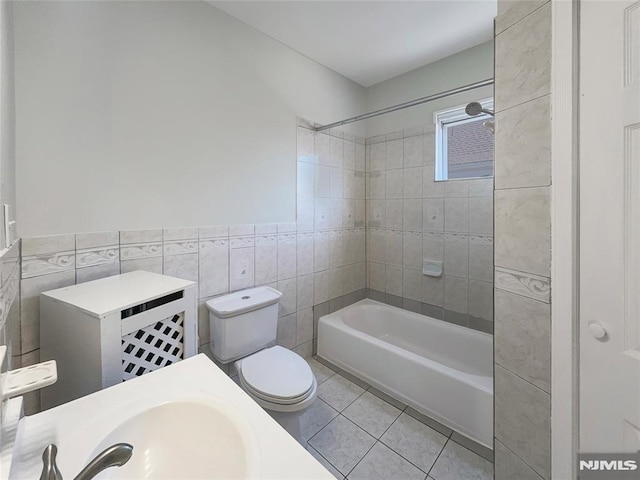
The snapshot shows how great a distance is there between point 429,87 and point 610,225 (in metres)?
2.02

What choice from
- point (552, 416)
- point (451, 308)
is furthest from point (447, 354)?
point (552, 416)

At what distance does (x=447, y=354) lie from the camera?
2145 mm

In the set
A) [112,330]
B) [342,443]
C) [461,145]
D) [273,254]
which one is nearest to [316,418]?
[342,443]

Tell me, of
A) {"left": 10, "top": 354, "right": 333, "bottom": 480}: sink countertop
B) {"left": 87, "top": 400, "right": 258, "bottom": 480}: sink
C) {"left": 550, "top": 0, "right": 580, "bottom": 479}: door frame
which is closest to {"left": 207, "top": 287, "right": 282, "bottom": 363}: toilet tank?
{"left": 10, "top": 354, "right": 333, "bottom": 480}: sink countertop

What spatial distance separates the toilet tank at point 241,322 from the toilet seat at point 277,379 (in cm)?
9

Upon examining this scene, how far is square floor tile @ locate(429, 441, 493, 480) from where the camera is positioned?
131 cm

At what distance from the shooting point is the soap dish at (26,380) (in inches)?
20.0

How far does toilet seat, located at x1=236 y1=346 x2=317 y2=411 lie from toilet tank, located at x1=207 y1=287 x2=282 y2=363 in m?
0.09

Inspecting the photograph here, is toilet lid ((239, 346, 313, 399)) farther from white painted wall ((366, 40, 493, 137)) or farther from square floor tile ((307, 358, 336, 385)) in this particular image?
white painted wall ((366, 40, 493, 137))

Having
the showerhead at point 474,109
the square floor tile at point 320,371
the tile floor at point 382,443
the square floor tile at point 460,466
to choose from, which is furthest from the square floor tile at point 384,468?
the showerhead at point 474,109

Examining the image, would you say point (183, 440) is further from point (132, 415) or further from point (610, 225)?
point (610, 225)

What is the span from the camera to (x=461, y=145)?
7.37ft

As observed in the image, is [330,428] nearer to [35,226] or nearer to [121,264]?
[121,264]

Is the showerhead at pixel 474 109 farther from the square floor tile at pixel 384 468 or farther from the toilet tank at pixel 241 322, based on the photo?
the square floor tile at pixel 384 468
